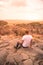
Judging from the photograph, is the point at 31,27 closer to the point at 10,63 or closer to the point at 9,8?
the point at 9,8

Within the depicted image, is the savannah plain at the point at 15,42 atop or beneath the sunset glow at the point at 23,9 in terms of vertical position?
beneath

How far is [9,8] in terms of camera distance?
3.58m

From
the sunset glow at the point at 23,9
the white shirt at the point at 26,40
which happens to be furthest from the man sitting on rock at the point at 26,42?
the sunset glow at the point at 23,9

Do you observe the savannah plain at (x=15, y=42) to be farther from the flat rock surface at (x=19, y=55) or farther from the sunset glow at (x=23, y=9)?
the sunset glow at (x=23, y=9)

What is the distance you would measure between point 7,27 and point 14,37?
284mm

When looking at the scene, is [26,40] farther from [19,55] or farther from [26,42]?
[19,55]

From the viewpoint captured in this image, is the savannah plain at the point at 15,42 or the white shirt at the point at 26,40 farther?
the white shirt at the point at 26,40

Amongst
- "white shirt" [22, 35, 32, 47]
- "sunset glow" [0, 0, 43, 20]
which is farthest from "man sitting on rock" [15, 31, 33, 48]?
"sunset glow" [0, 0, 43, 20]

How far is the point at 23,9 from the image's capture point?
356cm

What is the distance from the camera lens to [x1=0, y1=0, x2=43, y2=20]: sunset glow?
355 cm

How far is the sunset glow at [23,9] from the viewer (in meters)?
3.55

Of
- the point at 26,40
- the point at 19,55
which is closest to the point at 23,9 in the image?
the point at 26,40

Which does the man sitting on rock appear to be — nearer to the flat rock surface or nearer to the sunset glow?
the flat rock surface

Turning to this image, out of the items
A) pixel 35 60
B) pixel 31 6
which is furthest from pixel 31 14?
pixel 35 60
